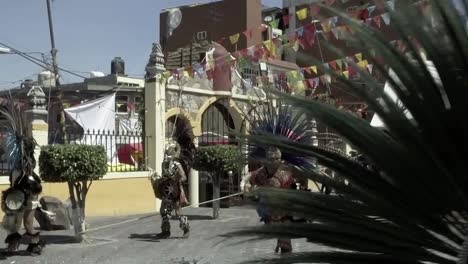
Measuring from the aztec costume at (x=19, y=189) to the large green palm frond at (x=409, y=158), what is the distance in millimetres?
7327

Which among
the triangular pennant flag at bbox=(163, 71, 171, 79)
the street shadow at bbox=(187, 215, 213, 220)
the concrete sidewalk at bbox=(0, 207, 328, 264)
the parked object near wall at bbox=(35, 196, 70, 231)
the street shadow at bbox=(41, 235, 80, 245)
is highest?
the triangular pennant flag at bbox=(163, 71, 171, 79)

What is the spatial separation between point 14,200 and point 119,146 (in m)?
6.73

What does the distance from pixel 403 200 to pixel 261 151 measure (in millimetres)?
702

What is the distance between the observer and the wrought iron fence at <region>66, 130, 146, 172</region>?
14.2m

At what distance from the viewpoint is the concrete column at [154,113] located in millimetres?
16125

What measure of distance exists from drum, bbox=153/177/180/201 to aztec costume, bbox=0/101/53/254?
243 cm

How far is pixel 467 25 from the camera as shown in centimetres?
197

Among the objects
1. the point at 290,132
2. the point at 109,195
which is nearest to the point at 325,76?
the point at 290,132

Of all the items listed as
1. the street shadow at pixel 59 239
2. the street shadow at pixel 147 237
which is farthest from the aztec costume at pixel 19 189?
the street shadow at pixel 147 237

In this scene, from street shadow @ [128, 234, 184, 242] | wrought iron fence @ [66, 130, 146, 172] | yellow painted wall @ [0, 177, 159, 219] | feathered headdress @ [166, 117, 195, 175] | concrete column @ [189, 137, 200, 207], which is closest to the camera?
street shadow @ [128, 234, 184, 242]

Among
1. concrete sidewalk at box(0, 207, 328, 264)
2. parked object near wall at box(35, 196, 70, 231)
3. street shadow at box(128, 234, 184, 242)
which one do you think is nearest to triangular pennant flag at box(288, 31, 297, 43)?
concrete sidewalk at box(0, 207, 328, 264)

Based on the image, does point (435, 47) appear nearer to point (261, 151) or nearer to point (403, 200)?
point (403, 200)

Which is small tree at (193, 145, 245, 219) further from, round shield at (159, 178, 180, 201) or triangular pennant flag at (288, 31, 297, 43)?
triangular pennant flag at (288, 31, 297, 43)

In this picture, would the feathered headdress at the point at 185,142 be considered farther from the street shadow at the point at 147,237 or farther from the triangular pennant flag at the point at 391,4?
the triangular pennant flag at the point at 391,4
